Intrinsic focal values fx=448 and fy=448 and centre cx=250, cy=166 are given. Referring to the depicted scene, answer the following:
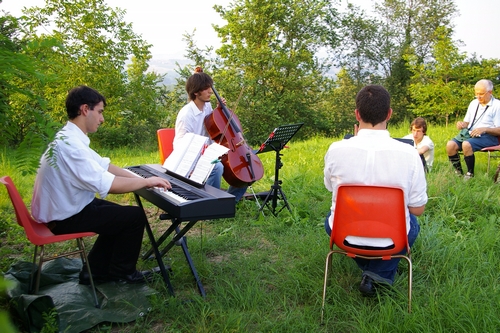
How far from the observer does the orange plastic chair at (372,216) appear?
8.38ft

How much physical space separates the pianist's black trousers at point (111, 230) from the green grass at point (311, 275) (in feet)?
1.11

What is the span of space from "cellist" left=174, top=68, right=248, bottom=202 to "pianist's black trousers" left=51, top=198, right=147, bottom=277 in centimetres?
152

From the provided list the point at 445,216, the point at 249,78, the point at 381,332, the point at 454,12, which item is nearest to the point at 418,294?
the point at 381,332

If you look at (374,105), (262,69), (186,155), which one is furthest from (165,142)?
(262,69)

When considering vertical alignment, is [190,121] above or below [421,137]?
above

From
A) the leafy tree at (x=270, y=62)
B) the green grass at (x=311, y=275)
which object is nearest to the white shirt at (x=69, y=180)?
the green grass at (x=311, y=275)

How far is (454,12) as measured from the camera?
86.5 feet

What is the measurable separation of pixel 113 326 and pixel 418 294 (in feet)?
6.59

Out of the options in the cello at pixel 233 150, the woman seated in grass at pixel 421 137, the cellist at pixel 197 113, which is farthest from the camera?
the woman seated in grass at pixel 421 137

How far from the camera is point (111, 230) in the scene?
3.18m

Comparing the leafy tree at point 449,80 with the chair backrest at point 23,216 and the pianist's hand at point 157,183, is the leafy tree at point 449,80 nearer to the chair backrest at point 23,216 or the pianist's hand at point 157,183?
the pianist's hand at point 157,183

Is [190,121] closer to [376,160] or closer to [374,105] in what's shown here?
[374,105]

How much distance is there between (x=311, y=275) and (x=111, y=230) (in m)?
1.51

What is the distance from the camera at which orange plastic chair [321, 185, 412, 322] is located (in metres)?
2.55
